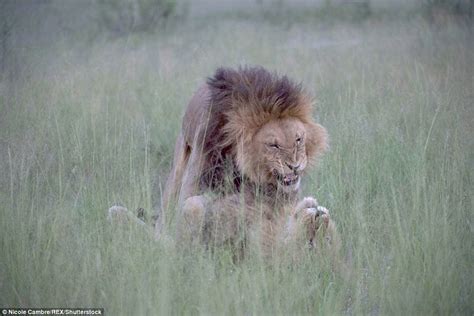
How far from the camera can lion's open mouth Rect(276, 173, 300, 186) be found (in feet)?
13.0

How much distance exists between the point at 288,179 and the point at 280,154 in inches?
5.2

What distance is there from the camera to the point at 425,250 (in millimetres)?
3799

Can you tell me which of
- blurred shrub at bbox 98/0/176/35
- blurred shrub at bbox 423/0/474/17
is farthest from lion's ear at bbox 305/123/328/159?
blurred shrub at bbox 98/0/176/35

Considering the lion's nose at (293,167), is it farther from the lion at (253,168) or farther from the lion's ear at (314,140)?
the lion's ear at (314,140)

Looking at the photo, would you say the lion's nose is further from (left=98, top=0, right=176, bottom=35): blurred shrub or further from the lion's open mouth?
(left=98, top=0, right=176, bottom=35): blurred shrub

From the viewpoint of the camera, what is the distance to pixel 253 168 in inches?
160

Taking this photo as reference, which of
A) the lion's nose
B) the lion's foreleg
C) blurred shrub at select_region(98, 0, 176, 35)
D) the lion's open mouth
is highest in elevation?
blurred shrub at select_region(98, 0, 176, 35)

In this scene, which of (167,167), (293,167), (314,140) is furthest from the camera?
(167,167)

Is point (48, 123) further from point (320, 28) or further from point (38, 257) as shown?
point (320, 28)

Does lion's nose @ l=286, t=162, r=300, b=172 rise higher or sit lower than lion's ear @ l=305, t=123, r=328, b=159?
lower

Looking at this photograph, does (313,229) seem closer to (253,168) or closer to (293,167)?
(293,167)

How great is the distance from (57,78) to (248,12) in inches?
338

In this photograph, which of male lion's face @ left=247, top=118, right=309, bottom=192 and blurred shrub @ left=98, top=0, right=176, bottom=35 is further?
blurred shrub @ left=98, top=0, right=176, bottom=35

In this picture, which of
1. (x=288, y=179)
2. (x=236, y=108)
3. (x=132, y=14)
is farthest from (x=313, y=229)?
(x=132, y=14)
